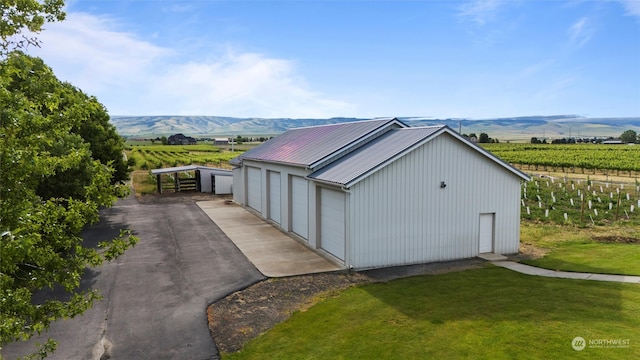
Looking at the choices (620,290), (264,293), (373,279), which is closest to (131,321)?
(264,293)

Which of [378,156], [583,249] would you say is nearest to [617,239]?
[583,249]

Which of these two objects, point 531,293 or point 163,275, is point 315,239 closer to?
point 163,275

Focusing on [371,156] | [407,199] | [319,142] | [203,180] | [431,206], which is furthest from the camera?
[203,180]

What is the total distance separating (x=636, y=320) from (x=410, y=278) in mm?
6164

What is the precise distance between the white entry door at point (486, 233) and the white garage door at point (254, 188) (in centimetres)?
1354

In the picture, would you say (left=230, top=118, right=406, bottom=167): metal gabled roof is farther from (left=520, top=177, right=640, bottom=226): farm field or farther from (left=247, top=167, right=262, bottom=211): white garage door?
(left=520, top=177, right=640, bottom=226): farm field

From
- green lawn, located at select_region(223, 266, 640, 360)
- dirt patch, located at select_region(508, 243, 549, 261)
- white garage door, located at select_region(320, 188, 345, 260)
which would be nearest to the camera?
green lawn, located at select_region(223, 266, 640, 360)

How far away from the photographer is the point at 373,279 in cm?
1503

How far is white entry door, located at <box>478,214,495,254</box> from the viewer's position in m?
18.2

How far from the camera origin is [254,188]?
94.6 feet

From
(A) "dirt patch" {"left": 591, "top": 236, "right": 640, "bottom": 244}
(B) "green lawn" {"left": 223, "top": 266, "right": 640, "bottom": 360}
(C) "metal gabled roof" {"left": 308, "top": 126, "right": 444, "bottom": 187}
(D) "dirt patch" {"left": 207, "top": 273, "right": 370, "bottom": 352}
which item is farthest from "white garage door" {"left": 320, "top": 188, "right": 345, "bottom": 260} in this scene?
(A) "dirt patch" {"left": 591, "top": 236, "right": 640, "bottom": 244}

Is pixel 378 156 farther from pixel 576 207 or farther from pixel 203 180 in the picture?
pixel 203 180

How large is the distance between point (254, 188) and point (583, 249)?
18149 millimetres

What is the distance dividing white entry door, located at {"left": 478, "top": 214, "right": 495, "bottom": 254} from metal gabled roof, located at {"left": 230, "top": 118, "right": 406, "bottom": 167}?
18.9ft
